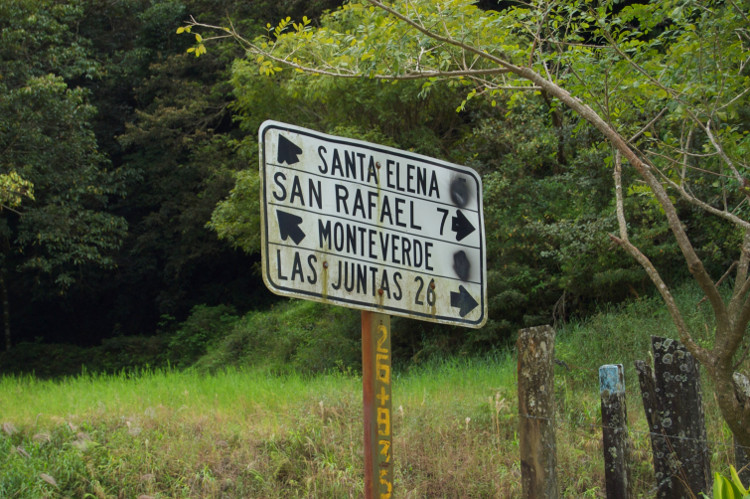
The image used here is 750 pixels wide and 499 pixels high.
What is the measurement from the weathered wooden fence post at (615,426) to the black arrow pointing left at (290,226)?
2.97m

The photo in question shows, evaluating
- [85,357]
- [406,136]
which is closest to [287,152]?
[406,136]

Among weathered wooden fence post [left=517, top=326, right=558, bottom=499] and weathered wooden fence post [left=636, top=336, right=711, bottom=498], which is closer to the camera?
weathered wooden fence post [left=517, top=326, right=558, bottom=499]

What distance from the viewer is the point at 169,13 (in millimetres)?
23266

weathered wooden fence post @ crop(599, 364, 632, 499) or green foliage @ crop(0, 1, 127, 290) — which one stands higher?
green foliage @ crop(0, 1, 127, 290)

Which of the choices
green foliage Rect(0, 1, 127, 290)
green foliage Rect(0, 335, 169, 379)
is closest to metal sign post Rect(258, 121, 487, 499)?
green foliage Rect(0, 1, 127, 290)

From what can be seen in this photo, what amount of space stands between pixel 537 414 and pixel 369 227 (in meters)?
1.70

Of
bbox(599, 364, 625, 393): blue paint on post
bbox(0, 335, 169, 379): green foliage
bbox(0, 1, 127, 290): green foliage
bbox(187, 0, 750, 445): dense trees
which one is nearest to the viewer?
bbox(187, 0, 750, 445): dense trees

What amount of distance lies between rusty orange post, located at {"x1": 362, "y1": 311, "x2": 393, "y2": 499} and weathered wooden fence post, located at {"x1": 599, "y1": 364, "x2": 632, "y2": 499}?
2.55 meters

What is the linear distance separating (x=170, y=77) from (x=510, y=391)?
17877 mm

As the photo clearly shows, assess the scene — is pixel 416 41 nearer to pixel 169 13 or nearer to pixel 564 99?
pixel 564 99

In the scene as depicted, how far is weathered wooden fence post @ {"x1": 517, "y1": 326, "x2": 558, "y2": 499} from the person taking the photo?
3869 millimetres

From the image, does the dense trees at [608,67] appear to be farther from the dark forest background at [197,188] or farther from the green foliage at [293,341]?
the green foliage at [293,341]

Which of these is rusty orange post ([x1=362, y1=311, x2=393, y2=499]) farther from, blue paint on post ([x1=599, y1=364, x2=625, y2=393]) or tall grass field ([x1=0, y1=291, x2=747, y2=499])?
tall grass field ([x1=0, y1=291, x2=747, y2=499])

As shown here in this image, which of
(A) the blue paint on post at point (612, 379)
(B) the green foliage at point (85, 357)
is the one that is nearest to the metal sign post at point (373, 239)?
(A) the blue paint on post at point (612, 379)
